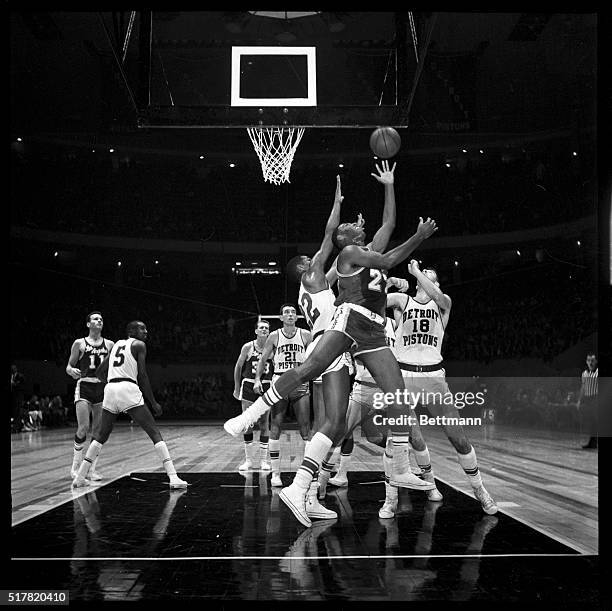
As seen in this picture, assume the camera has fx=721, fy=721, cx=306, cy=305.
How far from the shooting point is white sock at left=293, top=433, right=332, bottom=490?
16.4ft

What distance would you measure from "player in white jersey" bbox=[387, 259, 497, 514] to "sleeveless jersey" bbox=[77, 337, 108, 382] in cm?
284

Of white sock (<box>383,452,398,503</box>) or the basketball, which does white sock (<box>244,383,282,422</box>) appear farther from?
the basketball

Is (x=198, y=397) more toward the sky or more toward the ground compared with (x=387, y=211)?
more toward the ground

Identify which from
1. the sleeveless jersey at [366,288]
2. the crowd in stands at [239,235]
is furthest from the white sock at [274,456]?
the sleeveless jersey at [366,288]

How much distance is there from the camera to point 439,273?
6641 millimetres

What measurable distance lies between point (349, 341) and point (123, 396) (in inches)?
105

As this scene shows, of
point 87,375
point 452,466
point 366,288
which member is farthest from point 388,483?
point 87,375

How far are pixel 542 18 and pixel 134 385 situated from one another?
487 centimetres

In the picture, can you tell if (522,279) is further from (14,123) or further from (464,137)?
(14,123)

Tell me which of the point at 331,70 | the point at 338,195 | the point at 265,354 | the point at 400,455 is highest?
the point at 331,70

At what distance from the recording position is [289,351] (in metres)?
7.52

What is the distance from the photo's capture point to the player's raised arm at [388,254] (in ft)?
15.9

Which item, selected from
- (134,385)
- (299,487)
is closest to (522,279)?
(299,487)

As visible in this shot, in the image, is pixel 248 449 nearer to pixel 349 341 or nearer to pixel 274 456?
pixel 274 456
